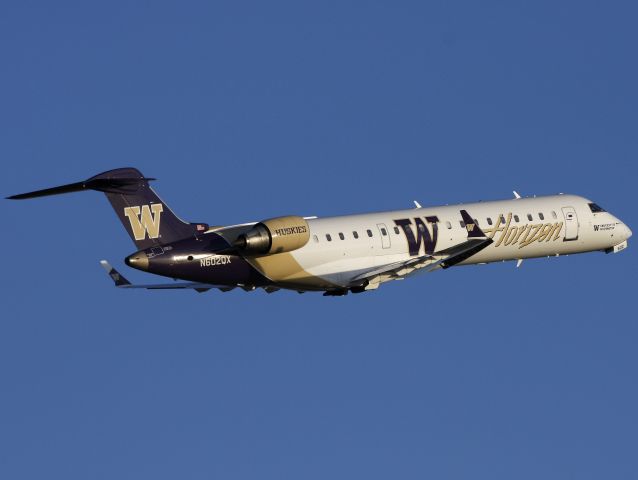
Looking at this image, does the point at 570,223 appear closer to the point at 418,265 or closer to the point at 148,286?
the point at 418,265

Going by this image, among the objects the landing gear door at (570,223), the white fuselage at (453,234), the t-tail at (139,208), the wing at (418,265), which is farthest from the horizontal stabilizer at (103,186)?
the landing gear door at (570,223)

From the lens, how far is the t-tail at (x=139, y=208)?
55812 mm

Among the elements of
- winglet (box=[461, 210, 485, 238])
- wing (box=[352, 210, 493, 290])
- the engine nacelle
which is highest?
winglet (box=[461, 210, 485, 238])

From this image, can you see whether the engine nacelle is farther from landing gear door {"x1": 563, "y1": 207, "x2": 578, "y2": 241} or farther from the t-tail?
landing gear door {"x1": 563, "y1": 207, "x2": 578, "y2": 241}

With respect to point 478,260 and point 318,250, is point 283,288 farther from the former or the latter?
point 478,260

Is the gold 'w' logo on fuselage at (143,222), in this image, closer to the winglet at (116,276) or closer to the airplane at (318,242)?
the airplane at (318,242)

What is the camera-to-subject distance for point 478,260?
62531mm

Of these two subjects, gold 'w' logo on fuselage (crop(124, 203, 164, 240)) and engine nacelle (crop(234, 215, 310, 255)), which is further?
gold 'w' logo on fuselage (crop(124, 203, 164, 240))

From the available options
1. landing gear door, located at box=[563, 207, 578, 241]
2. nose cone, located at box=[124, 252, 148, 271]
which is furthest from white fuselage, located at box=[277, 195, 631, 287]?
nose cone, located at box=[124, 252, 148, 271]

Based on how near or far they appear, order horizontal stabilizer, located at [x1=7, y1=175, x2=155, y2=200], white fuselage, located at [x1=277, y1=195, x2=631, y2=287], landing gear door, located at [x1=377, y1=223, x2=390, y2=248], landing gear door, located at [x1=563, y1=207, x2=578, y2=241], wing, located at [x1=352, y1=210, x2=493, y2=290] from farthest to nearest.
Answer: landing gear door, located at [x1=563, y1=207, x2=578, y2=241] → landing gear door, located at [x1=377, y1=223, x2=390, y2=248] → white fuselage, located at [x1=277, y1=195, x2=631, y2=287] → wing, located at [x1=352, y1=210, x2=493, y2=290] → horizontal stabilizer, located at [x1=7, y1=175, x2=155, y2=200]

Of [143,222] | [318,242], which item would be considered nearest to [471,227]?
[318,242]

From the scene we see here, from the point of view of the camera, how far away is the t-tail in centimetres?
5581

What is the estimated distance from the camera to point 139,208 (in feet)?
185

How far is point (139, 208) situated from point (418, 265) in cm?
956
